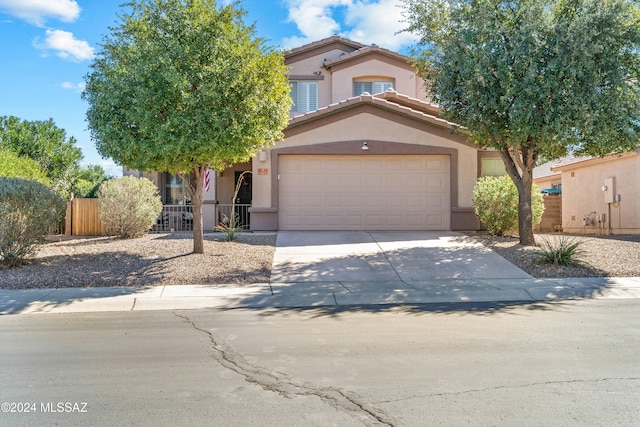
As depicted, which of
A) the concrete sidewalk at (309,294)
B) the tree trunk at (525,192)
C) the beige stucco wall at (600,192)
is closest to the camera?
the concrete sidewalk at (309,294)

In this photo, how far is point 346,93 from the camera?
72.8ft

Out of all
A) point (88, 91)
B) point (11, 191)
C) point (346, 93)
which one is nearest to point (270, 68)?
point (88, 91)

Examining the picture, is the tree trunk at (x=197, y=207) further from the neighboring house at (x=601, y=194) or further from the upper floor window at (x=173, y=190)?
the neighboring house at (x=601, y=194)

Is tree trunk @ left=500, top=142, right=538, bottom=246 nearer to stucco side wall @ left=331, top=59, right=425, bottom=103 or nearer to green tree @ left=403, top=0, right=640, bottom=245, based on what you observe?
green tree @ left=403, top=0, right=640, bottom=245

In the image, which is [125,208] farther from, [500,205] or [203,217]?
[500,205]

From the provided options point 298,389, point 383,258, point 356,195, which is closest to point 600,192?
point 356,195

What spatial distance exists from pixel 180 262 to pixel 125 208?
4.54m

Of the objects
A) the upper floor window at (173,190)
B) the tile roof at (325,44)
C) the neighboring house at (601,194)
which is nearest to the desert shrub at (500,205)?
the neighboring house at (601,194)

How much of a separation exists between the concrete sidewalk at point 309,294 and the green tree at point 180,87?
3.15m

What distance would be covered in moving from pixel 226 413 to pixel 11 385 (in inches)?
90.7

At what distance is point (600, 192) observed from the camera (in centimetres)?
2223

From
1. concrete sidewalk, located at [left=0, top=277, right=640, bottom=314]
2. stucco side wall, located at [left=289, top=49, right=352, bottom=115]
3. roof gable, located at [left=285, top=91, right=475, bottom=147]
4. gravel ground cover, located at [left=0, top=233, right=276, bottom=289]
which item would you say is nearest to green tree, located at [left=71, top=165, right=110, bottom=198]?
gravel ground cover, located at [left=0, top=233, right=276, bottom=289]

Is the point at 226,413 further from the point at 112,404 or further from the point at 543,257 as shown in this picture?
the point at 543,257

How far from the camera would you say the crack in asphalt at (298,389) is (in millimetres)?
4121
